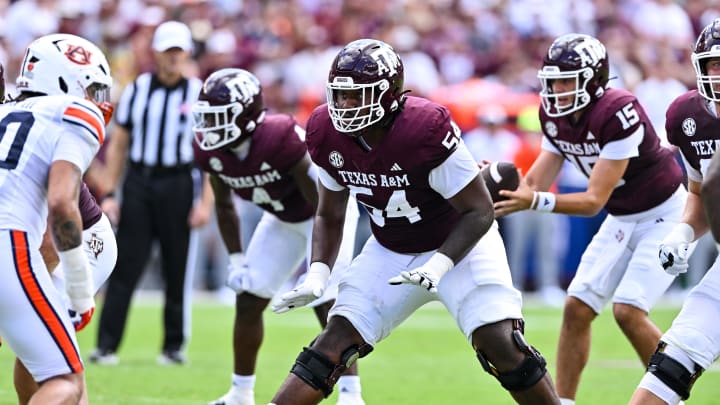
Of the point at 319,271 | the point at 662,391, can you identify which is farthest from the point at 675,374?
the point at 319,271

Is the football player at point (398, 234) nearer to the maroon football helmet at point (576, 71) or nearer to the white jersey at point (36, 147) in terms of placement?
the white jersey at point (36, 147)

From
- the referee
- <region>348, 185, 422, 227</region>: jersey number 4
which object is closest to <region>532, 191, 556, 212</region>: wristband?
<region>348, 185, 422, 227</region>: jersey number 4

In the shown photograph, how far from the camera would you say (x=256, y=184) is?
657cm

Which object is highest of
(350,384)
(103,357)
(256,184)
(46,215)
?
(46,215)

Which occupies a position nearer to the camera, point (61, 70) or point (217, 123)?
point (61, 70)

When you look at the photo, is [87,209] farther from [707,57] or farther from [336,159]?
[707,57]

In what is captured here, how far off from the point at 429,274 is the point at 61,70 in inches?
65.0

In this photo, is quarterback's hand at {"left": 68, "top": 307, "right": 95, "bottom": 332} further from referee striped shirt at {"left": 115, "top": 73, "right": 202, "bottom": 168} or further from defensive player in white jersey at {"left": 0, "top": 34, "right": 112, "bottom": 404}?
referee striped shirt at {"left": 115, "top": 73, "right": 202, "bottom": 168}

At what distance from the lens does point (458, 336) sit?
10.5 m

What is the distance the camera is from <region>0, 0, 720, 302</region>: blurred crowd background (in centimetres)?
1287

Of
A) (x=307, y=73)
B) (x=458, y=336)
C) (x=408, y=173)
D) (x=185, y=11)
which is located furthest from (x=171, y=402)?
(x=307, y=73)

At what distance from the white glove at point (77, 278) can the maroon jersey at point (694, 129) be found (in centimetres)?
272

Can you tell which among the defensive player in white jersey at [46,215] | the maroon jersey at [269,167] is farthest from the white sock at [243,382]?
the defensive player in white jersey at [46,215]

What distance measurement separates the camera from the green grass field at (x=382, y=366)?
7023 mm
